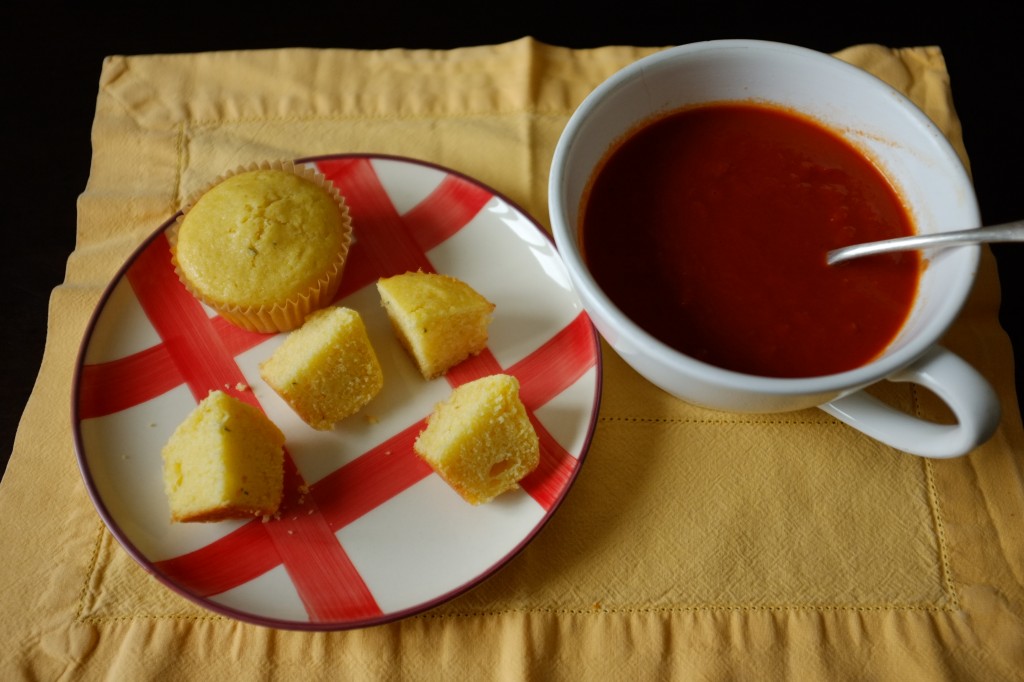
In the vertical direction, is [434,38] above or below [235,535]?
above

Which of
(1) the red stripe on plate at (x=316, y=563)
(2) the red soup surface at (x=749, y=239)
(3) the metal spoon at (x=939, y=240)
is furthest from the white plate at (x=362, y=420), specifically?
(3) the metal spoon at (x=939, y=240)

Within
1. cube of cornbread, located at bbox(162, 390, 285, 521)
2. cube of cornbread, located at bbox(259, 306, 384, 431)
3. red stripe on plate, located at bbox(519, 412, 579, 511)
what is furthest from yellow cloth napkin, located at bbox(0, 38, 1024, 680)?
cube of cornbread, located at bbox(259, 306, 384, 431)

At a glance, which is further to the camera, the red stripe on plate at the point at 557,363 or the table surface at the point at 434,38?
the table surface at the point at 434,38

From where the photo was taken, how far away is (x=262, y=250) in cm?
169

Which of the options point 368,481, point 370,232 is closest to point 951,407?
point 368,481

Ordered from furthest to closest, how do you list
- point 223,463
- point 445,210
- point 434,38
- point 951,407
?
point 434,38 → point 445,210 → point 223,463 → point 951,407

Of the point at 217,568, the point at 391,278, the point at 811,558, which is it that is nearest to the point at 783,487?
the point at 811,558

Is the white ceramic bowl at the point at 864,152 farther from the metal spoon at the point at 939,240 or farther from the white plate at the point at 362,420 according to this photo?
the white plate at the point at 362,420

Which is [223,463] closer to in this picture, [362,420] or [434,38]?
[362,420]

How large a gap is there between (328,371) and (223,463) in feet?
0.81

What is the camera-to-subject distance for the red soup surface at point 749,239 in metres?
1.41

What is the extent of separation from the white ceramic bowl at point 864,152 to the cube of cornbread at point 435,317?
0.28m

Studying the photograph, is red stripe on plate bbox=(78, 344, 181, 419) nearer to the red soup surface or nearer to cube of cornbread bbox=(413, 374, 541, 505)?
cube of cornbread bbox=(413, 374, 541, 505)

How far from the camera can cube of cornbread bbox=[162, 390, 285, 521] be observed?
145 cm
